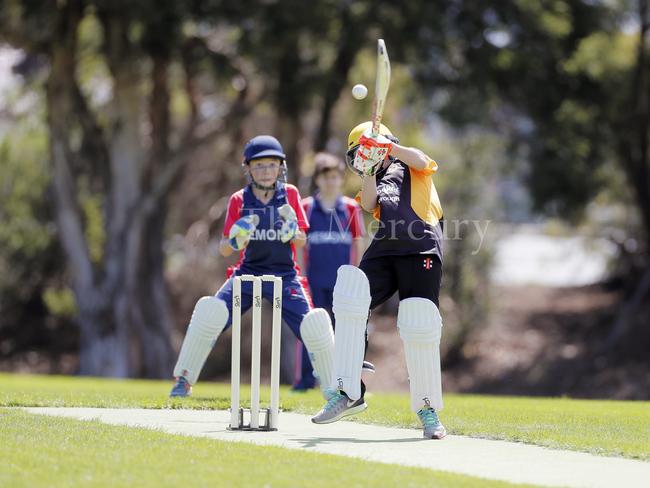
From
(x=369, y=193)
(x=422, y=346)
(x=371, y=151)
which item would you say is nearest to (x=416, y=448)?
(x=422, y=346)

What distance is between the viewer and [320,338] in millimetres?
8867

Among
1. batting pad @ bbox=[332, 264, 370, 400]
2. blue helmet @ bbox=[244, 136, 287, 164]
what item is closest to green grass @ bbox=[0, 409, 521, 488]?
batting pad @ bbox=[332, 264, 370, 400]

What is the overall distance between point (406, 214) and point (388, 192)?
18 centimetres

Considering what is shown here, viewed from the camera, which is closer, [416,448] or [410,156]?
[416,448]

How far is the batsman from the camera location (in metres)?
7.27

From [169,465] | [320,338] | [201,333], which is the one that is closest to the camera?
[169,465]

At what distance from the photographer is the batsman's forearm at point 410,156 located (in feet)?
24.2

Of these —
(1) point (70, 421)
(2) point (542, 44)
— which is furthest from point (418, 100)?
(1) point (70, 421)

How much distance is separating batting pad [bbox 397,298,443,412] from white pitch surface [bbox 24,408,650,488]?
277 millimetres

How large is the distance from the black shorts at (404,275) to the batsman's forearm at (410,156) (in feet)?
1.85

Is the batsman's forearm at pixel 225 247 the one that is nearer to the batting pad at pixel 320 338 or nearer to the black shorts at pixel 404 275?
the batting pad at pixel 320 338

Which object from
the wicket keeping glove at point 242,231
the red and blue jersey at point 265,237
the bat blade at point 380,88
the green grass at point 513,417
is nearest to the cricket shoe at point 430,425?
the green grass at point 513,417

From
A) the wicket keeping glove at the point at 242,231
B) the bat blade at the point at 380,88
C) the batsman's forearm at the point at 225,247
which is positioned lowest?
the batsman's forearm at the point at 225,247

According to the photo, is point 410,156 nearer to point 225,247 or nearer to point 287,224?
point 287,224
